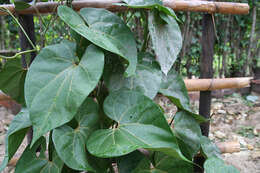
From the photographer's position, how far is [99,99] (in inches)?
28.4

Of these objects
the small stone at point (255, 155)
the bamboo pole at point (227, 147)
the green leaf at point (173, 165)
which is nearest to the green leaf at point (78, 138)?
the green leaf at point (173, 165)

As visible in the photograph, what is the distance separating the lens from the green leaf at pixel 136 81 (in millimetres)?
634

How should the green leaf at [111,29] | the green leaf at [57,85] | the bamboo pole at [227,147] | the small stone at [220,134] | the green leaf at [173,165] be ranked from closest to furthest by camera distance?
the green leaf at [57,85]
the green leaf at [111,29]
the green leaf at [173,165]
the bamboo pole at [227,147]
the small stone at [220,134]

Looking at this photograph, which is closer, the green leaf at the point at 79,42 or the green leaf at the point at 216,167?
the green leaf at the point at 79,42

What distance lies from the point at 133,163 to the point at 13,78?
48 centimetres

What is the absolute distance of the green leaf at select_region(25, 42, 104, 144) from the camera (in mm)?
467

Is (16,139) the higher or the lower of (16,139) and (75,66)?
the lower

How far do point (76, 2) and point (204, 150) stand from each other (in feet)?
2.41

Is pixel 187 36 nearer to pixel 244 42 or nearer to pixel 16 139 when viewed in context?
pixel 244 42

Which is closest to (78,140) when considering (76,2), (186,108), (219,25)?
(186,108)

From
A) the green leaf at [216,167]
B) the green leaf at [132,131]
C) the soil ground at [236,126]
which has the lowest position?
the soil ground at [236,126]

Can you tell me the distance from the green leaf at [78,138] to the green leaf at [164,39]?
225mm

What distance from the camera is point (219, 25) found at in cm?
287

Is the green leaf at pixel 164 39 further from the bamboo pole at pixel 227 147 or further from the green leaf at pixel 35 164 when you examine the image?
the bamboo pole at pixel 227 147
